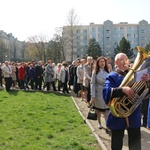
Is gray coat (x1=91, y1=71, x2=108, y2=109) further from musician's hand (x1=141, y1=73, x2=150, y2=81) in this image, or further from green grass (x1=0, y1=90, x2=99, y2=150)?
musician's hand (x1=141, y1=73, x2=150, y2=81)

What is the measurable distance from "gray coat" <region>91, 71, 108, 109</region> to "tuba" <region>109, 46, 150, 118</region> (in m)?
3.16

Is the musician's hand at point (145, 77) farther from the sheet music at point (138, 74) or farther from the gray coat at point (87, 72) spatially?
the gray coat at point (87, 72)

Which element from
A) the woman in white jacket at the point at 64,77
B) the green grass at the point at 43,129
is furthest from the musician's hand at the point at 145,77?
the woman in white jacket at the point at 64,77

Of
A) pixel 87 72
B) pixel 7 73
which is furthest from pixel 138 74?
pixel 7 73

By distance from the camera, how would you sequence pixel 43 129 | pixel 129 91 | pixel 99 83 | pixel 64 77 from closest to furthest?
pixel 129 91
pixel 99 83
pixel 43 129
pixel 64 77

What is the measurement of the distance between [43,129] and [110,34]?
329ft

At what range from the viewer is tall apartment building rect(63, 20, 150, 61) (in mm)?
105062

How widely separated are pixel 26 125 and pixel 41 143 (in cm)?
195

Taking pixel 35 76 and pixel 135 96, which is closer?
pixel 135 96

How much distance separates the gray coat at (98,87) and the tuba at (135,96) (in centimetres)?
316

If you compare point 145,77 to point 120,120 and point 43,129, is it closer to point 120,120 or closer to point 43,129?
point 120,120

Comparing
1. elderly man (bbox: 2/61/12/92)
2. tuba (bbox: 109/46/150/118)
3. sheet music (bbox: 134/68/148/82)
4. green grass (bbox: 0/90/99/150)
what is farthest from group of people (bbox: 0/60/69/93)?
sheet music (bbox: 134/68/148/82)

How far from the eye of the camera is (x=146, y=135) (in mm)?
7336

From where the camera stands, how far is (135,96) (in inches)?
161
